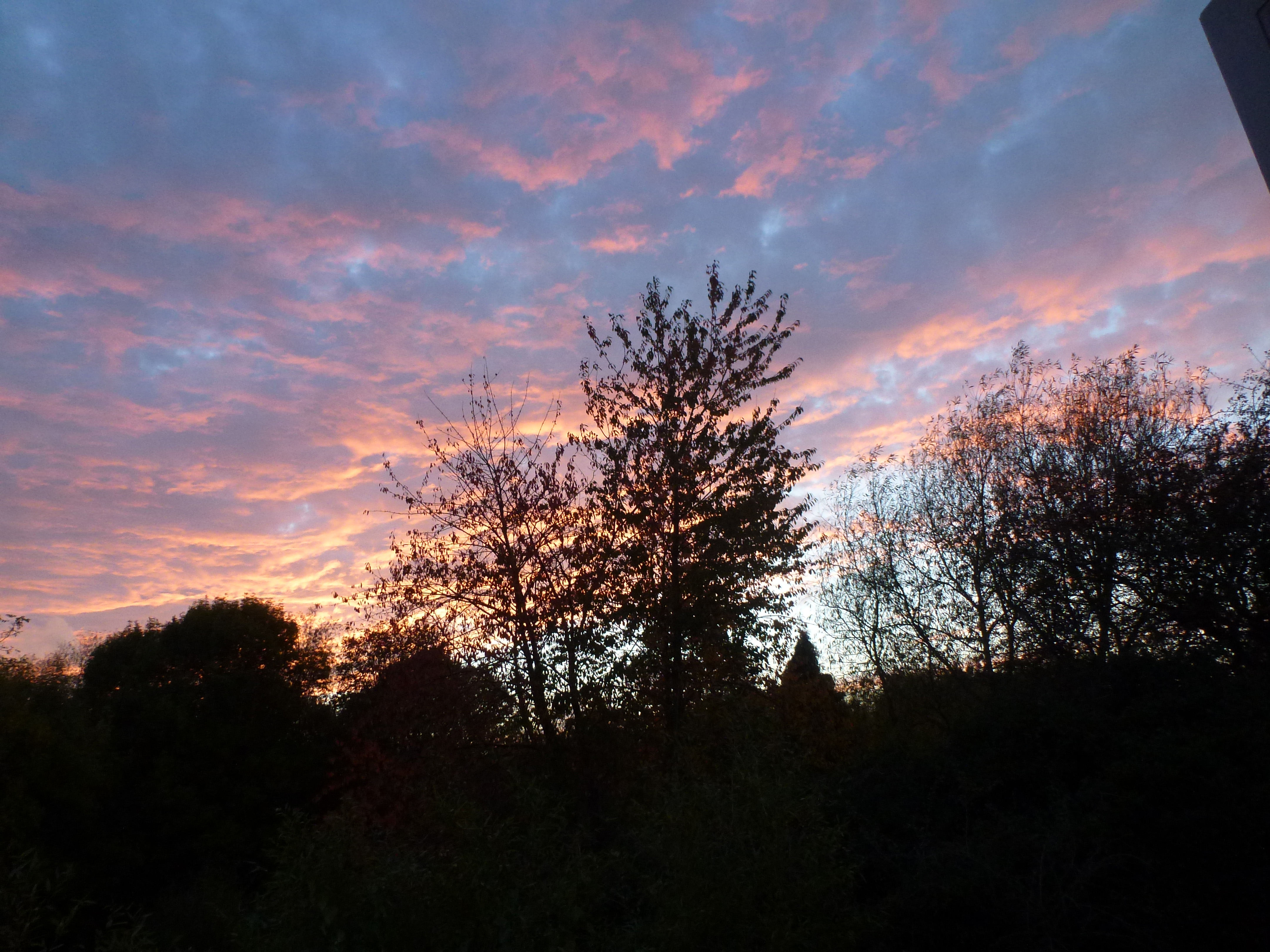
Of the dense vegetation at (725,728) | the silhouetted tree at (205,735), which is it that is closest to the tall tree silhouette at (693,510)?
the dense vegetation at (725,728)

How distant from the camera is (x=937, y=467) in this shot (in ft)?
69.5

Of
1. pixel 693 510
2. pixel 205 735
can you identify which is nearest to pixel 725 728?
pixel 693 510

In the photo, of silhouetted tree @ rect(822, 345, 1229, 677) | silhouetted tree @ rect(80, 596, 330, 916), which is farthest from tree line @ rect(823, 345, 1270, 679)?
silhouetted tree @ rect(80, 596, 330, 916)

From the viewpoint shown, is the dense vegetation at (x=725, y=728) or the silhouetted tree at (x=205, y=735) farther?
the silhouetted tree at (x=205, y=735)

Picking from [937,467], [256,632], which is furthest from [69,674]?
[937,467]

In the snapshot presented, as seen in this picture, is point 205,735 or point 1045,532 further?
point 205,735

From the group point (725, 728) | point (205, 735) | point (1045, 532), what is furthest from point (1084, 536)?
point (205, 735)

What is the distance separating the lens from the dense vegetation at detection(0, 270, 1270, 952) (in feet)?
19.2

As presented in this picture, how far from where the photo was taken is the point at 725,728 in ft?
34.3

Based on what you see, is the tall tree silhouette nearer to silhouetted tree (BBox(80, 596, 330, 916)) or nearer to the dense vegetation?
the dense vegetation

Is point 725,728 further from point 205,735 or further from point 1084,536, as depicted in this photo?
point 205,735

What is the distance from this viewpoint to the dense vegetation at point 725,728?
5840 mm

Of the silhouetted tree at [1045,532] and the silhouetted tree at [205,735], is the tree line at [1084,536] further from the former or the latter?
the silhouetted tree at [205,735]

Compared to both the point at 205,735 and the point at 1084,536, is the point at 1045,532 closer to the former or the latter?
the point at 1084,536
